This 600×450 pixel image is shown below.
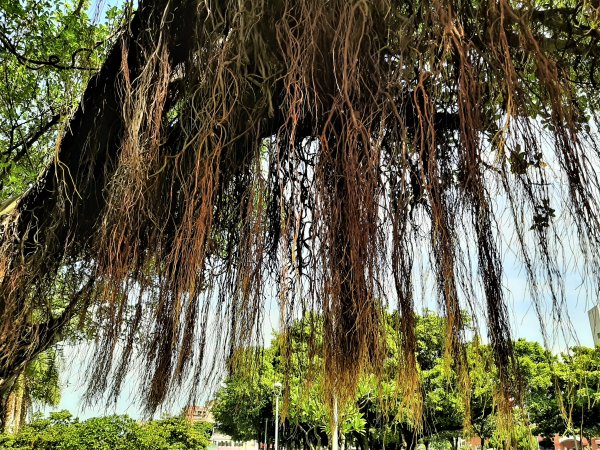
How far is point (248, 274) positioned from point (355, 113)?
0.34 meters

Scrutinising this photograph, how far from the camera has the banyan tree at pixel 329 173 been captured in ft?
2.97

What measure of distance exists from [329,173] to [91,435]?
8.84 meters

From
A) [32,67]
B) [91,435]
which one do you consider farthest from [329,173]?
[91,435]

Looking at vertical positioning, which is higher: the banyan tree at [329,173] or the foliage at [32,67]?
the foliage at [32,67]

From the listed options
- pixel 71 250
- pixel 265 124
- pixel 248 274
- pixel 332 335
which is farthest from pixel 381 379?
pixel 71 250

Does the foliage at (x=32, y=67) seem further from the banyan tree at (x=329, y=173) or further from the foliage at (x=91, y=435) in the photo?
the foliage at (x=91, y=435)

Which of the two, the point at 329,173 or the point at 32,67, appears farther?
→ the point at 32,67

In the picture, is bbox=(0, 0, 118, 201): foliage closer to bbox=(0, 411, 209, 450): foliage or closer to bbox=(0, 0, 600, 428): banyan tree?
bbox=(0, 0, 600, 428): banyan tree

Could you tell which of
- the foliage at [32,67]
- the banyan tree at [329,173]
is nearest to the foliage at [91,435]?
the foliage at [32,67]

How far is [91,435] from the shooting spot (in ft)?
27.7

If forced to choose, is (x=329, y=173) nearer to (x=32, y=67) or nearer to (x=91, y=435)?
(x=32, y=67)

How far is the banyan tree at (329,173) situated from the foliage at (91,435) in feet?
25.0

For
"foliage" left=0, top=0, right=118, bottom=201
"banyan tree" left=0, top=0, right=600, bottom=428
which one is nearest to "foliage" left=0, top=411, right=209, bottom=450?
"foliage" left=0, top=0, right=118, bottom=201

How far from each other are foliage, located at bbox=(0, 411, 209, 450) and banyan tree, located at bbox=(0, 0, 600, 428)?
762 centimetres
